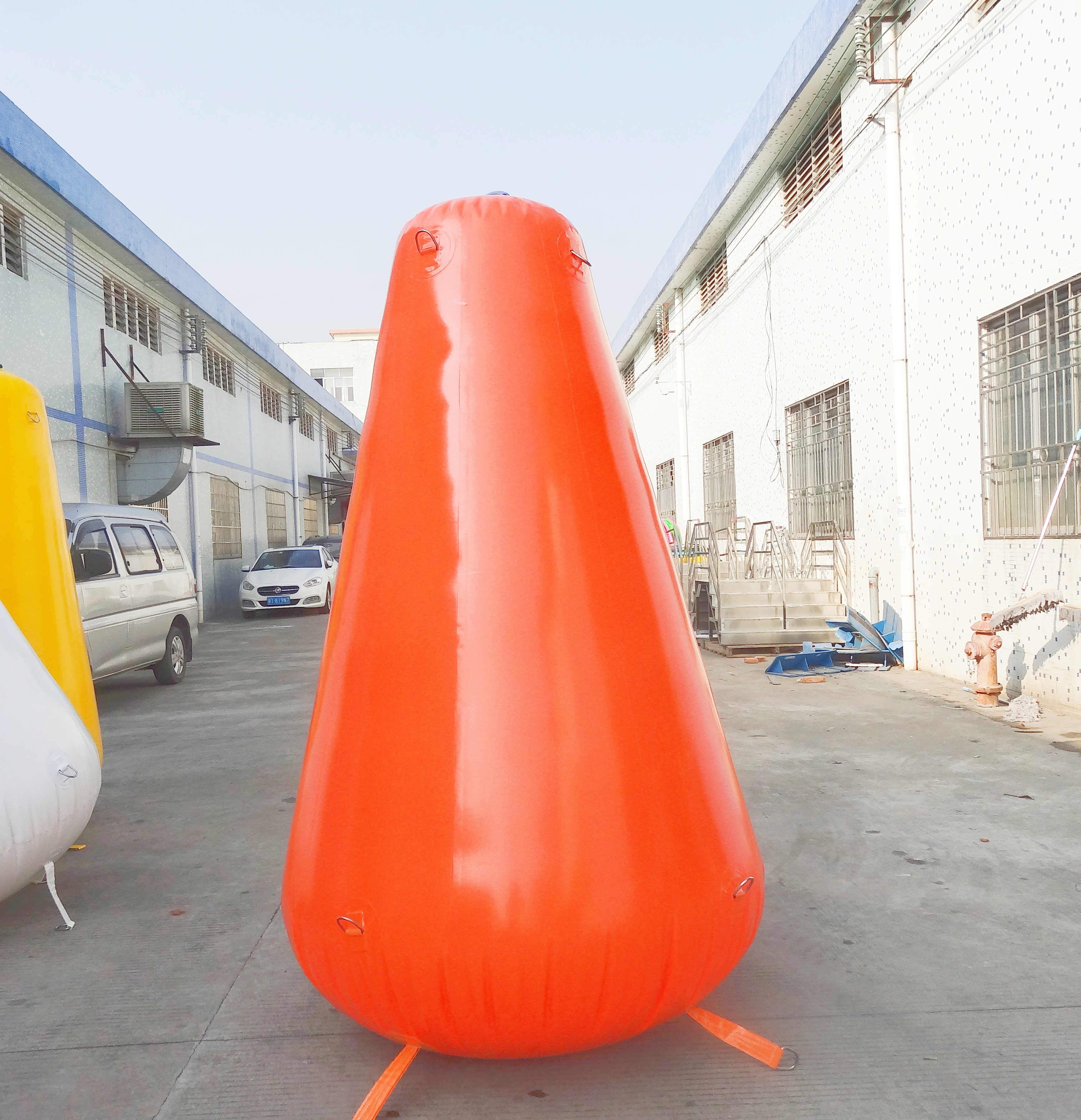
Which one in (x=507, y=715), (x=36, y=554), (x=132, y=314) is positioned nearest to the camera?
(x=507, y=715)

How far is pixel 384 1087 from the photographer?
2.12 m

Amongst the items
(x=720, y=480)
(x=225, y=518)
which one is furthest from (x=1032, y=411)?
(x=225, y=518)

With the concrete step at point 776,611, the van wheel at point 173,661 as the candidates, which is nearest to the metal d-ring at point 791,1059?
the van wheel at point 173,661

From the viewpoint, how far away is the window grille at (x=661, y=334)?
63.3 ft

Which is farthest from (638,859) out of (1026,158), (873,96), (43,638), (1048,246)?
(873,96)

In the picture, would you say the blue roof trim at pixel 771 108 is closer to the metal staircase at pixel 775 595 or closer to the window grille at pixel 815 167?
→ the window grille at pixel 815 167

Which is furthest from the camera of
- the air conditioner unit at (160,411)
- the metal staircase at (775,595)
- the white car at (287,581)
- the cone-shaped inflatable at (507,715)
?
the white car at (287,581)

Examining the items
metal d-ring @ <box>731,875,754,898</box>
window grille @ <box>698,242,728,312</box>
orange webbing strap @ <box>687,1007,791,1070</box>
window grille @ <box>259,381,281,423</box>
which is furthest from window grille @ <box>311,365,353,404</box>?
metal d-ring @ <box>731,875,754,898</box>

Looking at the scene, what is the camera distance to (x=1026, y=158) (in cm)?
667

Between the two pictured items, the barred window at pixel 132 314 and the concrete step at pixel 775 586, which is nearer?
the concrete step at pixel 775 586

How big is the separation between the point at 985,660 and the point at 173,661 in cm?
749

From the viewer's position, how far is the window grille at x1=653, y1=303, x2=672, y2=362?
1930cm

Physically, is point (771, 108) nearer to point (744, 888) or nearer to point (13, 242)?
point (13, 242)

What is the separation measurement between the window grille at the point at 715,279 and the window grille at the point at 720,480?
2.35 m
